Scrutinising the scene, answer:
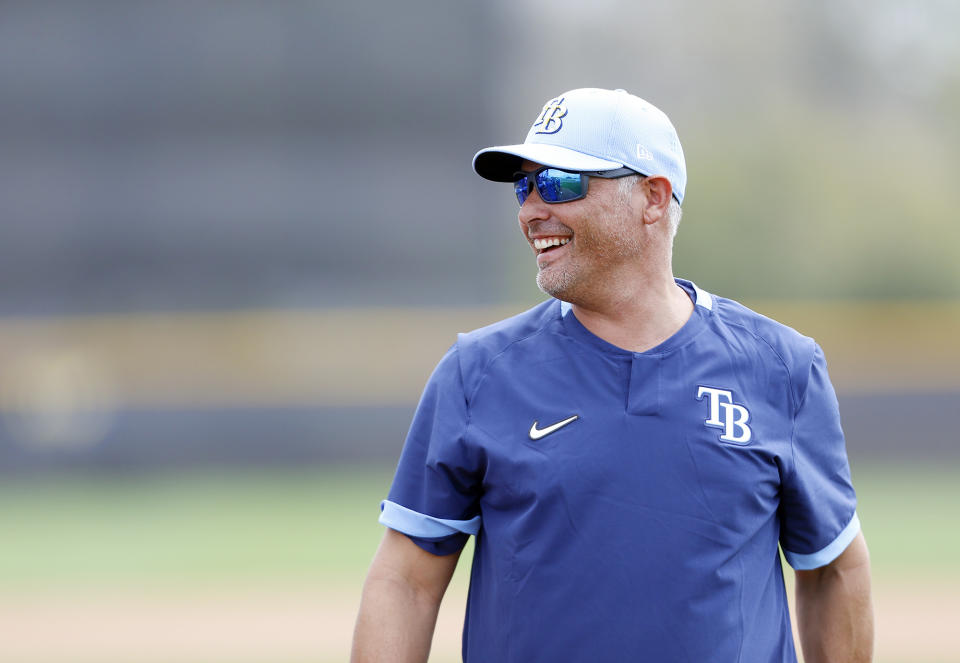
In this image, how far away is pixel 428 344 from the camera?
14.6 m

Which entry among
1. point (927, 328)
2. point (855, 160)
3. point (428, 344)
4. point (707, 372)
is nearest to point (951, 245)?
point (855, 160)

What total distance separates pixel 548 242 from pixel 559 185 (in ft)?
0.42

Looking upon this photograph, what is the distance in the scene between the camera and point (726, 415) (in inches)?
94.1

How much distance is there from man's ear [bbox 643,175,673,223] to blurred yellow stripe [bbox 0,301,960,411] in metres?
11.3

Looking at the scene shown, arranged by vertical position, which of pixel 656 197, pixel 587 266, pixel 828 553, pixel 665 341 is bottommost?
pixel 828 553

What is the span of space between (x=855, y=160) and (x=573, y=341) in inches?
1343

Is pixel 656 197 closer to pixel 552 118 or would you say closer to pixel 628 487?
pixel 552 118

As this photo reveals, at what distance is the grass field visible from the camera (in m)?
7.54

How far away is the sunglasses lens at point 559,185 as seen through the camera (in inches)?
97.8

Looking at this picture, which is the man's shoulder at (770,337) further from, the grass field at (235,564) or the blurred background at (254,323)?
the blurred background at (254,323)

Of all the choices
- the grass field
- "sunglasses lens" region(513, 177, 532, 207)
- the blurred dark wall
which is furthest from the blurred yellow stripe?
"sunglasses lens" region(513, 177, 532, 207)

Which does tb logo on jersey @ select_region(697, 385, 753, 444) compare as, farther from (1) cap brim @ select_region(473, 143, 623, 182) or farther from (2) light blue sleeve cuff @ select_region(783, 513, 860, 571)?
(1) cap brim @ select_region(473, 143, 623, 182)

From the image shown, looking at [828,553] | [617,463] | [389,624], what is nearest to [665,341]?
[617,463]

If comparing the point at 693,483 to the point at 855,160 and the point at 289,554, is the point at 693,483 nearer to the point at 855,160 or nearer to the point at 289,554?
the point at 289,554
